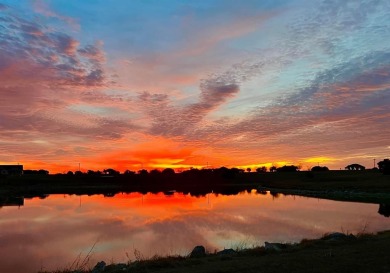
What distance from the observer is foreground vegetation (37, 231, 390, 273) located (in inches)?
481

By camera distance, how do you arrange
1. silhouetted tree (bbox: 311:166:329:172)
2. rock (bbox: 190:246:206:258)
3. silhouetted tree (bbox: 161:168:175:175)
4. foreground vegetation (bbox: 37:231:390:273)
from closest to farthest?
foreground vegetation (bbox: 37:231:390:273) < rock (bbox: 190:246:206:258) < silhouetted tree (bbox: 161:168:175:175) < silhouetted tree (bbox: 311:166:329:172)

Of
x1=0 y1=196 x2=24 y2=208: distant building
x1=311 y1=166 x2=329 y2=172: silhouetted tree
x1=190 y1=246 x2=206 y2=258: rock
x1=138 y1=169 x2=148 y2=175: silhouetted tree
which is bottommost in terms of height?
x1=190 y1=246 x2=206 y2=258: rock

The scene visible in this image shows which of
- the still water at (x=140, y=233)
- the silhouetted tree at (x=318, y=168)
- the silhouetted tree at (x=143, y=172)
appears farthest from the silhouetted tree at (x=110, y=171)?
the still water at (x=140, y=233)

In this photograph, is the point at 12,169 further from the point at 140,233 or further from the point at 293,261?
the point at 293,261

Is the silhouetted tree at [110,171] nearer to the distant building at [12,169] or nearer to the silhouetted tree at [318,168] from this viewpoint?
the distant building at [12,169]

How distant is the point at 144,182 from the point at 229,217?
380 ft

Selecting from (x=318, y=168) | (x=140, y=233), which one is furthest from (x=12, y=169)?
(x=140, y=233)

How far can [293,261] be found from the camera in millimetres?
13250

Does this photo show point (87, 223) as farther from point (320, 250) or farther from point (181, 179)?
point (181, 179)

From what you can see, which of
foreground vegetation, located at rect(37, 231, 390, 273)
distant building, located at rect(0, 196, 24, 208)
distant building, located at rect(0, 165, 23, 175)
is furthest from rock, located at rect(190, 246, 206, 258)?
distant building, located at rect(0, 165, 23, 175)

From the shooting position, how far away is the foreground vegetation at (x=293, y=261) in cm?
1222

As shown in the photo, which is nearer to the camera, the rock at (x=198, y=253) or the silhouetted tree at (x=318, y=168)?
the rock at (x=198, y=253)

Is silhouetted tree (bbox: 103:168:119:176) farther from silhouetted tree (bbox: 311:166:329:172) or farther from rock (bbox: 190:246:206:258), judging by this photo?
rock (bbox: 190:246:206:258)

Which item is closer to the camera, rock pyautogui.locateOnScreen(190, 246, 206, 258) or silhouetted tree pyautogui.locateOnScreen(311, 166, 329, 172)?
rock pyautogui.locateOnScreen(190, 246, 206, 258)
